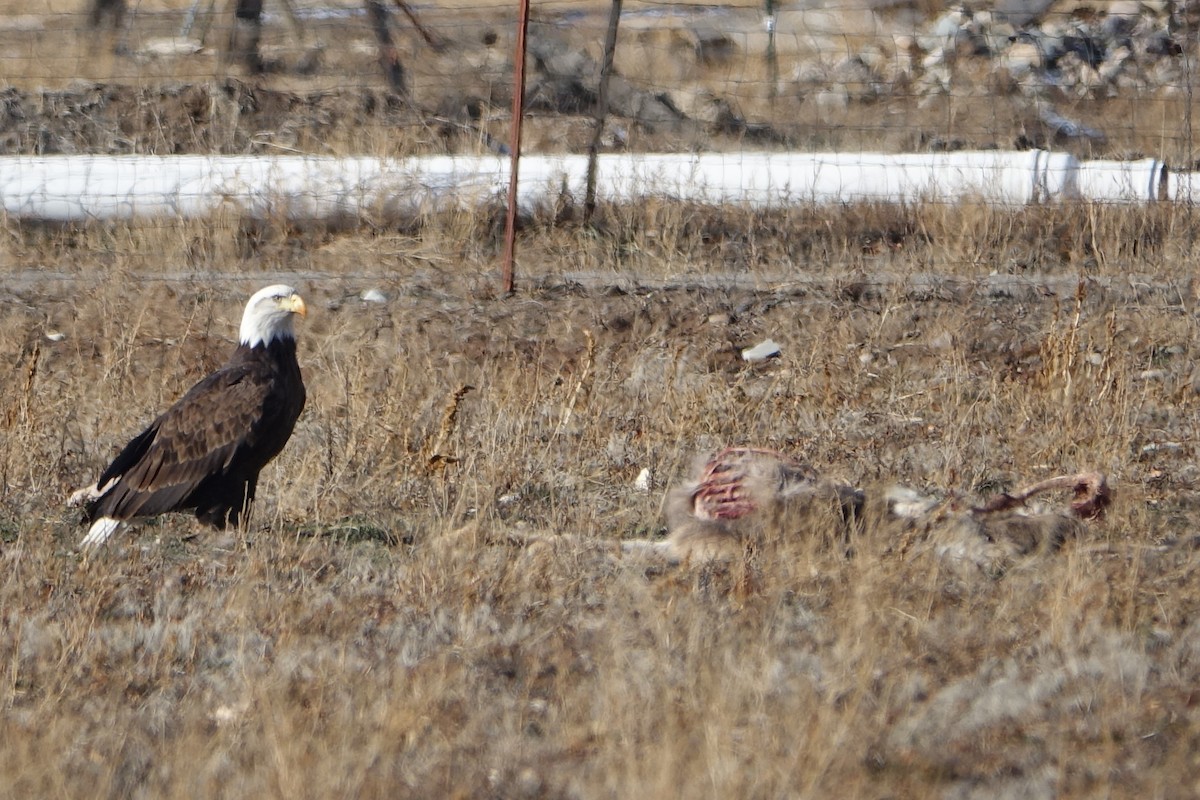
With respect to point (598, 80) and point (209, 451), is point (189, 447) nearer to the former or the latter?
point (209, 451)

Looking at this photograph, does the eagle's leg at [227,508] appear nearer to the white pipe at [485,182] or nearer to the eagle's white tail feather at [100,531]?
the eagle's white tail feather at [100,531]

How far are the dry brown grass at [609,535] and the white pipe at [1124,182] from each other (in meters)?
0.36

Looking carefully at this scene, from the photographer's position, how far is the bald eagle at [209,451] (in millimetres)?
5793

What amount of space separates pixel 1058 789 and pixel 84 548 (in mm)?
3307

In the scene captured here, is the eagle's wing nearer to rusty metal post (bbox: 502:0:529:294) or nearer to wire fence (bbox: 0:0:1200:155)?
rusty metal post (bbox: 502:0:529:294)

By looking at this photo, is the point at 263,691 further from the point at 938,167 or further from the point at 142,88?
the point at 142,88

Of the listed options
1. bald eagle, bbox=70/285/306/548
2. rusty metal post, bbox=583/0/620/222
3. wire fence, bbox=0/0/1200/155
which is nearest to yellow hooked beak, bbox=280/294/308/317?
bald eagle, bbox=70/285/306/548

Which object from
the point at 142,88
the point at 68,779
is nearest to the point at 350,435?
the point at 68,779

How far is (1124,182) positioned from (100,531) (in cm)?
738

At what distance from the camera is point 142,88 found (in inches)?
581

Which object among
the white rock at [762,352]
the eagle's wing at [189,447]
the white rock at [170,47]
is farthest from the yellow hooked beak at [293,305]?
the white rock at [170,47]

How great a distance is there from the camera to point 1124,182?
10.4 metres

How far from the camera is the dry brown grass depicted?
11.6 ft

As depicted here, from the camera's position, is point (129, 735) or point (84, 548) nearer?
point (129, 735)
